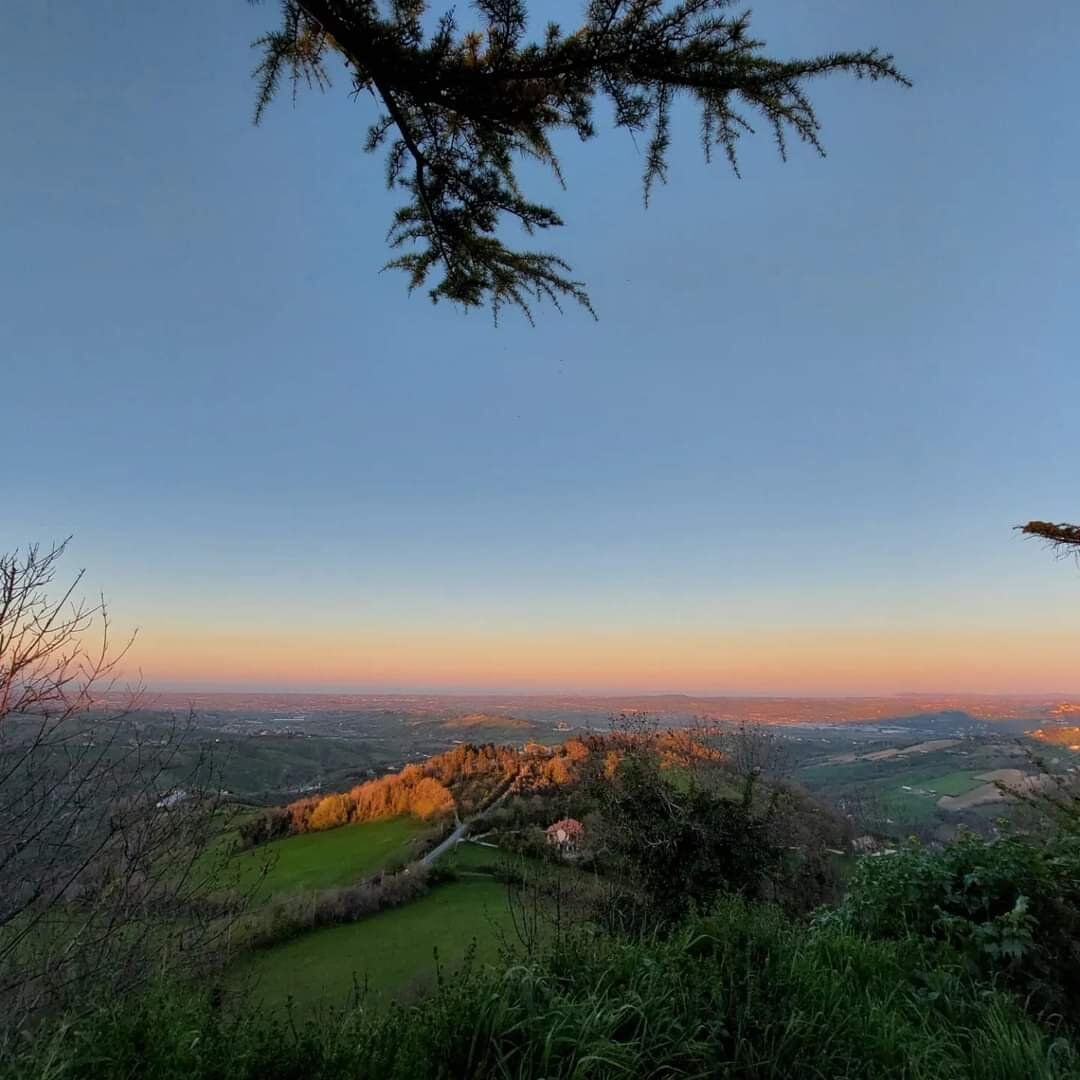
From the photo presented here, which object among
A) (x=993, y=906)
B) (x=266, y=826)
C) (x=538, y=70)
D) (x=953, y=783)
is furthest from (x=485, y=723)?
(x=538, y=70)

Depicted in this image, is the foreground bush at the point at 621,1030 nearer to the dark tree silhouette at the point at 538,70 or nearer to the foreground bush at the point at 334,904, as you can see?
the dark tree silhouette at the point at 538,70

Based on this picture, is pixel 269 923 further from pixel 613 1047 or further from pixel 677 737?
pixel 613 1047

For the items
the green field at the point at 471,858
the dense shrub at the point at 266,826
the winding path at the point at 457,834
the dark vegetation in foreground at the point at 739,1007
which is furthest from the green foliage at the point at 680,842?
the dense shrub at the point at 266,826

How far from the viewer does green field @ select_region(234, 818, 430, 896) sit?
16.7m

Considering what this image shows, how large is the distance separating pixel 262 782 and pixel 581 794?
2020cm

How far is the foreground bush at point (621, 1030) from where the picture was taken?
223 centimetres

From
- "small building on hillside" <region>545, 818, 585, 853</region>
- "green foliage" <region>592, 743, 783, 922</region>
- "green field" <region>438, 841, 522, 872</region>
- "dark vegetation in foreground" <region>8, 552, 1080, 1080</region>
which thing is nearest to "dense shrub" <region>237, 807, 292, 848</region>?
"green field" <region>438, 841, 522, 872</region>

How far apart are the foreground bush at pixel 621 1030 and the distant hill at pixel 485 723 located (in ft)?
147

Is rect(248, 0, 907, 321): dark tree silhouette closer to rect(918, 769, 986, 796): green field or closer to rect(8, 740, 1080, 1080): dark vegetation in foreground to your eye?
rect(8, 740, 1080, 1080): dark vegetation in foreground

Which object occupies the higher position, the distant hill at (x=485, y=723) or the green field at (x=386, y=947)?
the green field at (x=386, y=947)

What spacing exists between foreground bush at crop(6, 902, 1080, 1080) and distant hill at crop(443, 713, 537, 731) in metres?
44.7

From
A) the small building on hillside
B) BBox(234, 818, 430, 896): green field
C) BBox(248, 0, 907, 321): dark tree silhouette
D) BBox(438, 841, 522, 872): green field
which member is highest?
BBox(248, 0, 907, 321): dark tree silhouette

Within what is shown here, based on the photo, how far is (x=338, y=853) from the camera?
20.0m

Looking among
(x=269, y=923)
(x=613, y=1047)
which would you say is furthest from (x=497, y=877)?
(x=613, y=1047)
